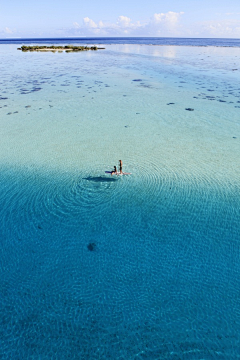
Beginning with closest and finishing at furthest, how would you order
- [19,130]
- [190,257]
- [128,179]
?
[190,257] → [128,179] → [19,130]

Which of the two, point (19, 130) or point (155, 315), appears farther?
point (19, 130)

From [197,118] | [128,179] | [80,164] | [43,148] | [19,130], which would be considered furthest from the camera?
[197,118]

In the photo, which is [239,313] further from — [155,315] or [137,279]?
[137,279]

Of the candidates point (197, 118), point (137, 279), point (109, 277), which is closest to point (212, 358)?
point (137, 279)

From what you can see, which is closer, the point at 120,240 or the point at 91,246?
the point at 91,246

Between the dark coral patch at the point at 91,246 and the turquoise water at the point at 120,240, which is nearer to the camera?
the turquoise water at the point at 120,240

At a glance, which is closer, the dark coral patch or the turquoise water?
the turquoise water

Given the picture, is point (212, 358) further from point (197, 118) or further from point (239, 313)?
point (197, 118)
